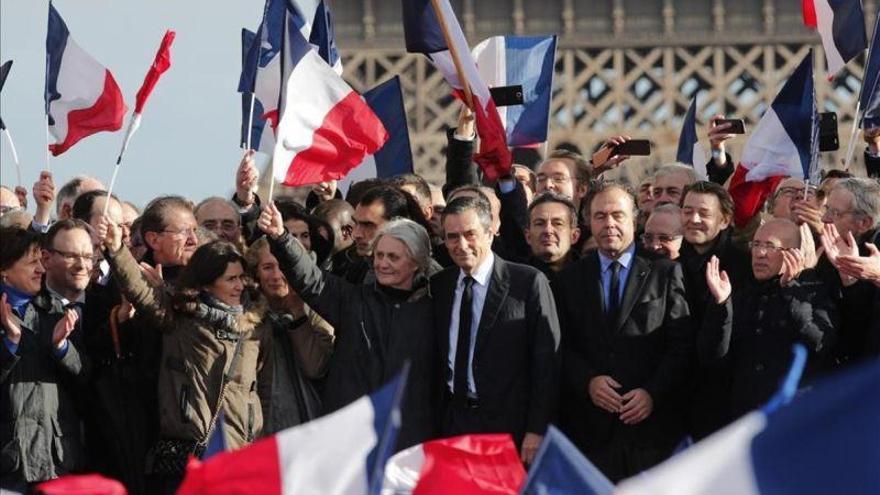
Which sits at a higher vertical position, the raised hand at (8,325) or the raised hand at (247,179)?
the raised hand at (247,179)

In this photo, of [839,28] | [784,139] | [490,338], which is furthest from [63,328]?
[839,28]

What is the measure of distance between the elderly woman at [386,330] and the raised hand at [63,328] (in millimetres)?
1195

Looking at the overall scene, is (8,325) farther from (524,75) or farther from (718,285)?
(524,75)

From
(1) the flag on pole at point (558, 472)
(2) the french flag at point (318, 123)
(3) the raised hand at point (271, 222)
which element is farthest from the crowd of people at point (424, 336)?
(1) the flag on pole at point (558, 472)

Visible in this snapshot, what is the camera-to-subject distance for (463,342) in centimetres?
1253

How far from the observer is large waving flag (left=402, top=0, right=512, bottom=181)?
1451 cm

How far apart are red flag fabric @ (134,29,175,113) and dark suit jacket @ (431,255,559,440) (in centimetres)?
269

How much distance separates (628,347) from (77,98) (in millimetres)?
4785

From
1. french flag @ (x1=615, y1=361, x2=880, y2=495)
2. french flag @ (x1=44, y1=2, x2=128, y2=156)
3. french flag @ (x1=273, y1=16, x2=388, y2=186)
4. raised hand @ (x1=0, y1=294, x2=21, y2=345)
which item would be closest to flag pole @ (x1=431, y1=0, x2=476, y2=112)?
french flag @ (x1=273, y1=16, x2=388, y2=186)

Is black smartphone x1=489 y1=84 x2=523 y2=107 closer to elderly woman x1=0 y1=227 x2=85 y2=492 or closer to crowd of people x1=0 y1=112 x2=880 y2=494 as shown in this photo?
crowd of people x1=0 y1=112 x2=880 y2=494

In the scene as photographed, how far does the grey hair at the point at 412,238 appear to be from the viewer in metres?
12.7

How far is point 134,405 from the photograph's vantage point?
505 inches

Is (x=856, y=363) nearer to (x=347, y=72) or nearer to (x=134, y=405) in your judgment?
(x=134, y=405)

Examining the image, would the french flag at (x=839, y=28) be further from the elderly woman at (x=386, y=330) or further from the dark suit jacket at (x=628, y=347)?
the elderly woman at (x=386, y=330)
